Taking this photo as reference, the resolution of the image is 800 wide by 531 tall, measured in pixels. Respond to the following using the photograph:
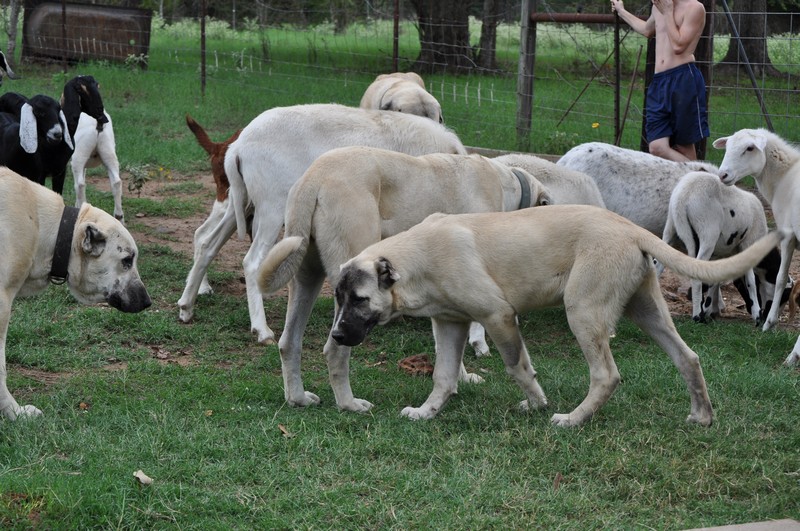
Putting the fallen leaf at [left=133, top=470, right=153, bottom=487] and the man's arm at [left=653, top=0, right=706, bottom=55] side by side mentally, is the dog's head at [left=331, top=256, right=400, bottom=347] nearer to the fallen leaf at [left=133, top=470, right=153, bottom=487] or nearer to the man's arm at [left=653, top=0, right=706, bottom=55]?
the fallen leaf at [left=133, top=470, right=153, bottom=487]

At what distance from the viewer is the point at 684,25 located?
8.52m

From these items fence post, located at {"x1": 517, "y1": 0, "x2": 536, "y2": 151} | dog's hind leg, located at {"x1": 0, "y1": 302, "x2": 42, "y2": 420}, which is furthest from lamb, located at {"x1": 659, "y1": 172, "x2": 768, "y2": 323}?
dog's hind leg, located at {"x1": 0, "y1": 302, "x2": 42, "y2": 420}

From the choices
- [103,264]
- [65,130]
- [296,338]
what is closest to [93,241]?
[103,264]

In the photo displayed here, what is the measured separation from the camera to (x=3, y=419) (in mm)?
5004

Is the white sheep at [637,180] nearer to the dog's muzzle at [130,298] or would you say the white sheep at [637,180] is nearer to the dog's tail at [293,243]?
the dog's tail at [293,243]

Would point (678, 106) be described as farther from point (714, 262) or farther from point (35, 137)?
Result: point (35, 137)

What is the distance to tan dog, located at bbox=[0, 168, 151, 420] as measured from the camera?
5.10 m

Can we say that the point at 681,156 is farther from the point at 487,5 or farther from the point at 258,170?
the point at 487,5

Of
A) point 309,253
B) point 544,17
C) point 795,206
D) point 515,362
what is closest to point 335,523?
point 515,362

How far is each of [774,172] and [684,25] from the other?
166 cm

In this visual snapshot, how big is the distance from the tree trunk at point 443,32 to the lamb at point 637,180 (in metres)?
12.1

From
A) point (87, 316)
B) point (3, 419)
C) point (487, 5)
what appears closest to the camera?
point (3, 419)

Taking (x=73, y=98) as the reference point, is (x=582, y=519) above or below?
below

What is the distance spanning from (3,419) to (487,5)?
20.1m
